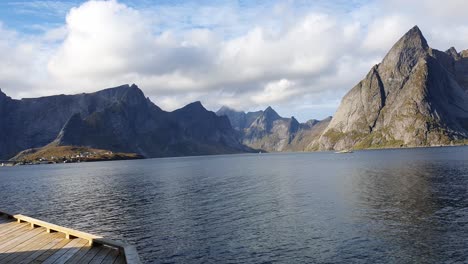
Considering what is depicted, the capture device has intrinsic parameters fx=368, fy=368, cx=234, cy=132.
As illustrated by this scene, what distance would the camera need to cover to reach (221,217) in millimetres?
57531

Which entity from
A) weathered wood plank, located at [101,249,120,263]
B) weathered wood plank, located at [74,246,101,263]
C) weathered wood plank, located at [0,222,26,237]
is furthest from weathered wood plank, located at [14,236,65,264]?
weathered wood plank, located at [0,222,26,237]

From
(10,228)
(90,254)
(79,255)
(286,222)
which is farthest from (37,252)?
(286,222)

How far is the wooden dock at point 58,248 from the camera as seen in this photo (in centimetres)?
2058

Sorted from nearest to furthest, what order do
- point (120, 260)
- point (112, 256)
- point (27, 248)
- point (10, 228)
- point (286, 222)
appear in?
1. point (120, 260)
2. point (112, 256)
3. point (27, 248)
4. point (10, 228)
5. point (286, 222)

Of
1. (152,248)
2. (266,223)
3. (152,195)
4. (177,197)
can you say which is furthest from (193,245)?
(152,195)

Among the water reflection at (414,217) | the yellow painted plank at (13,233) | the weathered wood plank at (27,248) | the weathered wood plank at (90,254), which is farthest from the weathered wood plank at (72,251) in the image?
the water reflection at (414,217)

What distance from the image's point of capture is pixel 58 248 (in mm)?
22953

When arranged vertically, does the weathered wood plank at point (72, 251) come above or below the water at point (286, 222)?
above

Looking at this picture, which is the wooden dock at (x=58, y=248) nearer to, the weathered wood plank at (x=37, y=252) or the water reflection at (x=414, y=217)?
the weathered wood plank at (x=37, y=252)

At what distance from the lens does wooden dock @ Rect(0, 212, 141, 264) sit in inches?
810

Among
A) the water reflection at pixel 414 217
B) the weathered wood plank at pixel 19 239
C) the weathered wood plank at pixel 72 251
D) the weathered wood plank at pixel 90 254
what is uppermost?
the weathered wood plank at pixel 19 239

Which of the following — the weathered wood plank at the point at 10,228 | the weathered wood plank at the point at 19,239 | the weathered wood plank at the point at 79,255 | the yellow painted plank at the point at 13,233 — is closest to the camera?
the weathered wood plank at the point at 79,255

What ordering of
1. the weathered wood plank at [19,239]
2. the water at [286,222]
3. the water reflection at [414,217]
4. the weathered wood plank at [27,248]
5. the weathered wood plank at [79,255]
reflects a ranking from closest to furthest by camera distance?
the weathered wood plank at [79,255] → the weathered wood plank at [27,248] → the weathered wood plank at [19,239] → the water reflection at [414,217] → the water at [286,222]

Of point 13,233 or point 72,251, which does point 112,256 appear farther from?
point 13,233
